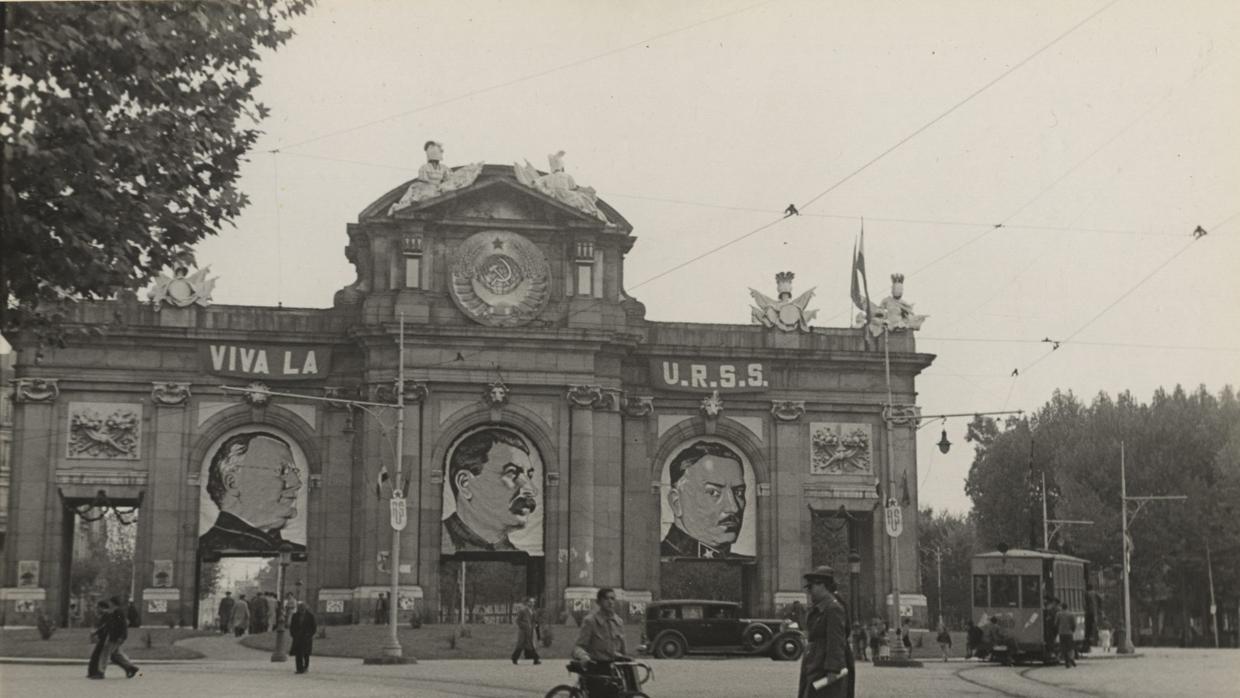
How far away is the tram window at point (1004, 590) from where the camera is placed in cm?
4212

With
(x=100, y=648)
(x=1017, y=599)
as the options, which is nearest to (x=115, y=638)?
(x=100, y=648)

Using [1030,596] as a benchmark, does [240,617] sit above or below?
below

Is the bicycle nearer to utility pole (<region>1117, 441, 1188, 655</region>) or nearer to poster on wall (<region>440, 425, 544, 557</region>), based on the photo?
poster on wall (<region>440, 425, 544, 557</region>)

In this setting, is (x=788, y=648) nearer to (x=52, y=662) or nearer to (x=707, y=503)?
(x=707, y=503)

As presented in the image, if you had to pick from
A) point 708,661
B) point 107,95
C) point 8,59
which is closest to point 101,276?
point 107,95

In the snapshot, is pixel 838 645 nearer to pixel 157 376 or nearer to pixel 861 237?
pixel 861 237

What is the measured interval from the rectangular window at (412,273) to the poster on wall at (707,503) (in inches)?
463

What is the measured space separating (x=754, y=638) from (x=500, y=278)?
694 inches

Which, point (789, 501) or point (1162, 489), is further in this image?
point (1162, 489)

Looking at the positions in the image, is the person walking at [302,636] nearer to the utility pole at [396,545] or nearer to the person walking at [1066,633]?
the utility pole at [396,545]

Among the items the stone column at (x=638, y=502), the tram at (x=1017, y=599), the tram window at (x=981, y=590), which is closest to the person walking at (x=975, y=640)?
the tram at (x=1017, y=599)

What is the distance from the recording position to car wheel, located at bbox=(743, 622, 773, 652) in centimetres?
4272

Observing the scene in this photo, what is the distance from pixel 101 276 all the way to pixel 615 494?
37.3 m

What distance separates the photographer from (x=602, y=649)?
17922 millimetres
